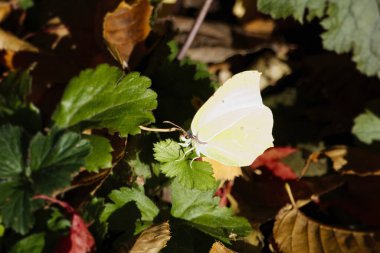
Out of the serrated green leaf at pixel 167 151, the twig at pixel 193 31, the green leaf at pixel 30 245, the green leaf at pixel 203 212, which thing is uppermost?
the twig at pixel 193 31

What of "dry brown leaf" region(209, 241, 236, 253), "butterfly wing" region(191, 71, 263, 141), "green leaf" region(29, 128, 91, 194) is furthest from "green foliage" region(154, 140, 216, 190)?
"green leaf" region(29, 128, 91, 194)

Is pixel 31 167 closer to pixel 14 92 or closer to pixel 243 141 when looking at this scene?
pixel 14 92

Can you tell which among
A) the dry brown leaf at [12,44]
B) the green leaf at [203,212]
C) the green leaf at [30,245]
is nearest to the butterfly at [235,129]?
→ the green leaf at [203,212]

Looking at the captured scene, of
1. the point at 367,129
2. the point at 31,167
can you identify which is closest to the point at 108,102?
the point at 31,167

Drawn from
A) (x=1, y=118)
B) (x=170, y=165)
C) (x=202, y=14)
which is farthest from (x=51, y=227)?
(x=202, y=14)

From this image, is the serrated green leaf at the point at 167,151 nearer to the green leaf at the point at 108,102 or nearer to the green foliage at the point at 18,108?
the green leaf at the point at 108,102

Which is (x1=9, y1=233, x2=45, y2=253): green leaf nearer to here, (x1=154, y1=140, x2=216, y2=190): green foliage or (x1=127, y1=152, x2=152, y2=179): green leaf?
(x1=127, y1=152, x2=152, y2=179): green leaf
